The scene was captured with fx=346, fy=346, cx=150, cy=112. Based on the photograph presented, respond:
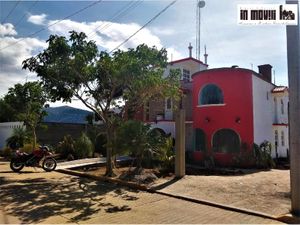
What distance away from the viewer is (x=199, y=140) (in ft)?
70.7

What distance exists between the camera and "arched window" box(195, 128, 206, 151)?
69.6ft

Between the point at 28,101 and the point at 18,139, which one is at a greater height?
the point at 28,101

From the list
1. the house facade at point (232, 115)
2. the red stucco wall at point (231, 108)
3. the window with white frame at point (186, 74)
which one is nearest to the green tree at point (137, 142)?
the house facade at point (232, 115)

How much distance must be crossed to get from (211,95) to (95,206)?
13368 millimetres

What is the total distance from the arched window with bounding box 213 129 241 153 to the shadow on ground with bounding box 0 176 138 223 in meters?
9.48

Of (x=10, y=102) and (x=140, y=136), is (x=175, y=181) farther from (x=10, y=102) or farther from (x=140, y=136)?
(x=10, y=102)

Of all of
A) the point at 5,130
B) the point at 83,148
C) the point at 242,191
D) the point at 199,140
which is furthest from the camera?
the point at 5,130

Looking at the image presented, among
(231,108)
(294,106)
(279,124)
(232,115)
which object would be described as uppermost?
(231,108)

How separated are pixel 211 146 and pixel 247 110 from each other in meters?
2.99

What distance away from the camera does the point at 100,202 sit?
959cm

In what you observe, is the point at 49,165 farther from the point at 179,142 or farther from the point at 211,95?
the point at 211,95

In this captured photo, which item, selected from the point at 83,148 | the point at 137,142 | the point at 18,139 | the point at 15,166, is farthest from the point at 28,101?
the point at 137,142

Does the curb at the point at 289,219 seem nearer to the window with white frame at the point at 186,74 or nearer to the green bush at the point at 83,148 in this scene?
the green bush at the point at 83,148

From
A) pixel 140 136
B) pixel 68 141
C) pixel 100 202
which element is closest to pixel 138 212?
pixel 100 202
